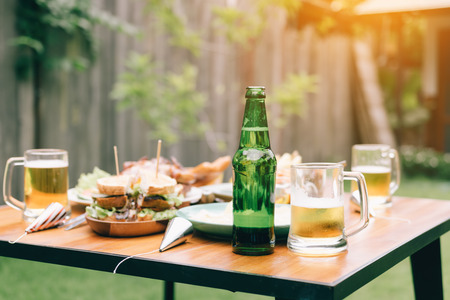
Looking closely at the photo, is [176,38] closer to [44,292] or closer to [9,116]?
[9,116]

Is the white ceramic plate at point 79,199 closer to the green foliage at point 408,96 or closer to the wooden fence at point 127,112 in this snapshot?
the wooden fence at point 127,112

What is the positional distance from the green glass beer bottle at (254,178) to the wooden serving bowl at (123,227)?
27 centimetres

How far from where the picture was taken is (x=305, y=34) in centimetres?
758

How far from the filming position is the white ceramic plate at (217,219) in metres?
1.37

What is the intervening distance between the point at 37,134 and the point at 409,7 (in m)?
4.95

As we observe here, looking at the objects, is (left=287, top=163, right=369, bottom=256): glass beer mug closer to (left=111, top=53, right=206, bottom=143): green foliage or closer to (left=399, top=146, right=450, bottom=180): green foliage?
(left=111, top=53, right=206, bottom=143): green foliage

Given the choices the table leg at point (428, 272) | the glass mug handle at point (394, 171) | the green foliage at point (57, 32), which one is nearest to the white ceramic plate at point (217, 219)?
the glass mug handle at point (394, 171)

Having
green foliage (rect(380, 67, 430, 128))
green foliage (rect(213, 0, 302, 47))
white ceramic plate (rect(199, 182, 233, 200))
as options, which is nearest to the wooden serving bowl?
white ceramic plate (rect(199, 182, 233, 200))

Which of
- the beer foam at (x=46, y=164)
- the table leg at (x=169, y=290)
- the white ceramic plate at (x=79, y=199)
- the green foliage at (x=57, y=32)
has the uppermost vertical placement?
the green foliage at (x=57, y=32)

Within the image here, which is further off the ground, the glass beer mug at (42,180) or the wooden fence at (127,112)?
the wooden fence at (127,112)

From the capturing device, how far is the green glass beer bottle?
1265 mm

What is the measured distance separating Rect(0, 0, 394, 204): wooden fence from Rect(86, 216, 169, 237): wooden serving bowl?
244cm

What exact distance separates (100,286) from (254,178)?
2.24 meters

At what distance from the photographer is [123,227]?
1404mm
